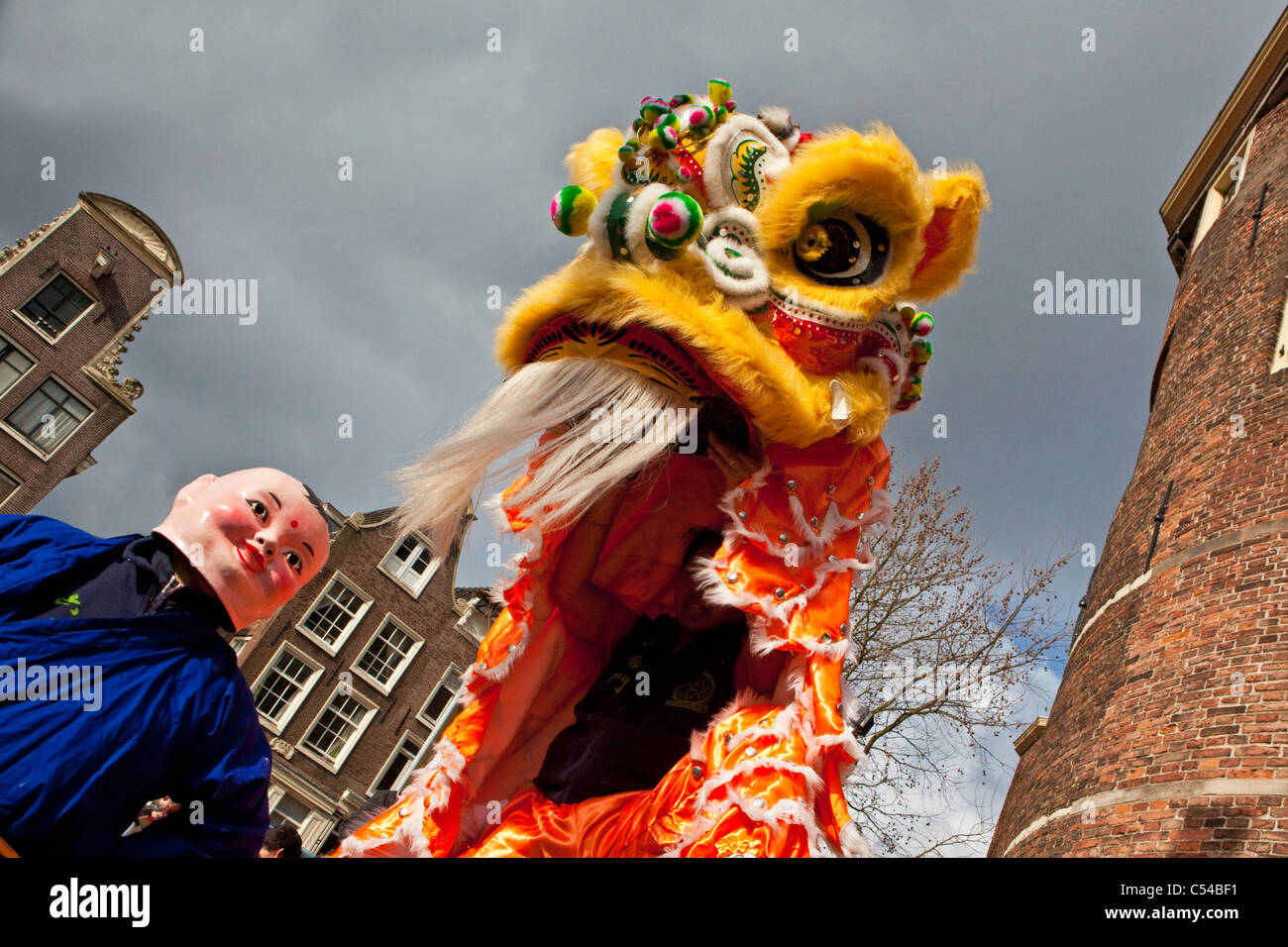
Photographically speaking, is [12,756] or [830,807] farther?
[830,807]

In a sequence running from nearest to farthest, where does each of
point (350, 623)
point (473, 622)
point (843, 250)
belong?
1. point (843, 250)
2. point (350, 623)
3. point (473, 622)

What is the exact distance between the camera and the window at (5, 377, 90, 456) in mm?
15719

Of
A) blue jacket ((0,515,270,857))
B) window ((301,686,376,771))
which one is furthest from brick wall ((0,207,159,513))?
blue jacket ((0,515,270,857))

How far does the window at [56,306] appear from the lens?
53.3 ft

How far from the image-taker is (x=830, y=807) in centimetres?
241

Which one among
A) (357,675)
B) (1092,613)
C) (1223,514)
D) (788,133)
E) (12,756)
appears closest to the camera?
(12,756)

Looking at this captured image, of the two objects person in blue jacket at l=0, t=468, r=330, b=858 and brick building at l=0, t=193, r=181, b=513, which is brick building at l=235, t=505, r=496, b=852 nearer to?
brick building at l=0, t=193, r=181, b=513

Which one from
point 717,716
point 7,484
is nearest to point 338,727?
point 7,484

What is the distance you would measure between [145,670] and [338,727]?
1703cm

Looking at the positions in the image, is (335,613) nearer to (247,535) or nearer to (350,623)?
(350,623)

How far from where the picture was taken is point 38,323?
639 inches
